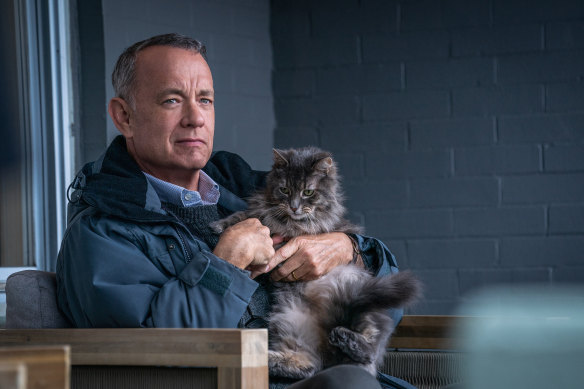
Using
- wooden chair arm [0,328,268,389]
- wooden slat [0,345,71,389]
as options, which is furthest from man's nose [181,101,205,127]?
wooden slat [0,345,71,389]

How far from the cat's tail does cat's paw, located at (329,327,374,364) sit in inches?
3.3

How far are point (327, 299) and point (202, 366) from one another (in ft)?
2.17

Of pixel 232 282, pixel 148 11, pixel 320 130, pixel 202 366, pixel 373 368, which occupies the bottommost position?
pixel 373 368

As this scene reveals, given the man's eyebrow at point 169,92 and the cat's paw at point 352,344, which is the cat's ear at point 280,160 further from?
the cat's paw at point 352,344

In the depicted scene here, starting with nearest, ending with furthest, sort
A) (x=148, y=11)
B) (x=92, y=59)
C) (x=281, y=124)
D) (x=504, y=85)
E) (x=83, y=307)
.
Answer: (x=83, y=307) < (x=92, y=59) < (x=148, y=11) < (x=504, y=85) < (x=281, y=124)

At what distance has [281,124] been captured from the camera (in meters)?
3.92

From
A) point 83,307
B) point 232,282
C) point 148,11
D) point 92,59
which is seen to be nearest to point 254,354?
point 232,282

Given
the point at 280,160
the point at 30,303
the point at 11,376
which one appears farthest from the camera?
the point at 280,160

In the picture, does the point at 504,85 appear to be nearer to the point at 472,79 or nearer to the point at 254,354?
the point at 472,79

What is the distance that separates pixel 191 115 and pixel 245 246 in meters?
0.47

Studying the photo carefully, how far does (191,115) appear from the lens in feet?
6.86

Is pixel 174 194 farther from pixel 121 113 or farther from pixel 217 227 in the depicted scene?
pixel 121 113

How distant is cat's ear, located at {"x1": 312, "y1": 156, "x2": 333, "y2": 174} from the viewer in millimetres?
2381

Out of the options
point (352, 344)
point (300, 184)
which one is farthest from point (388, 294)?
Answer: point (300, 184)
